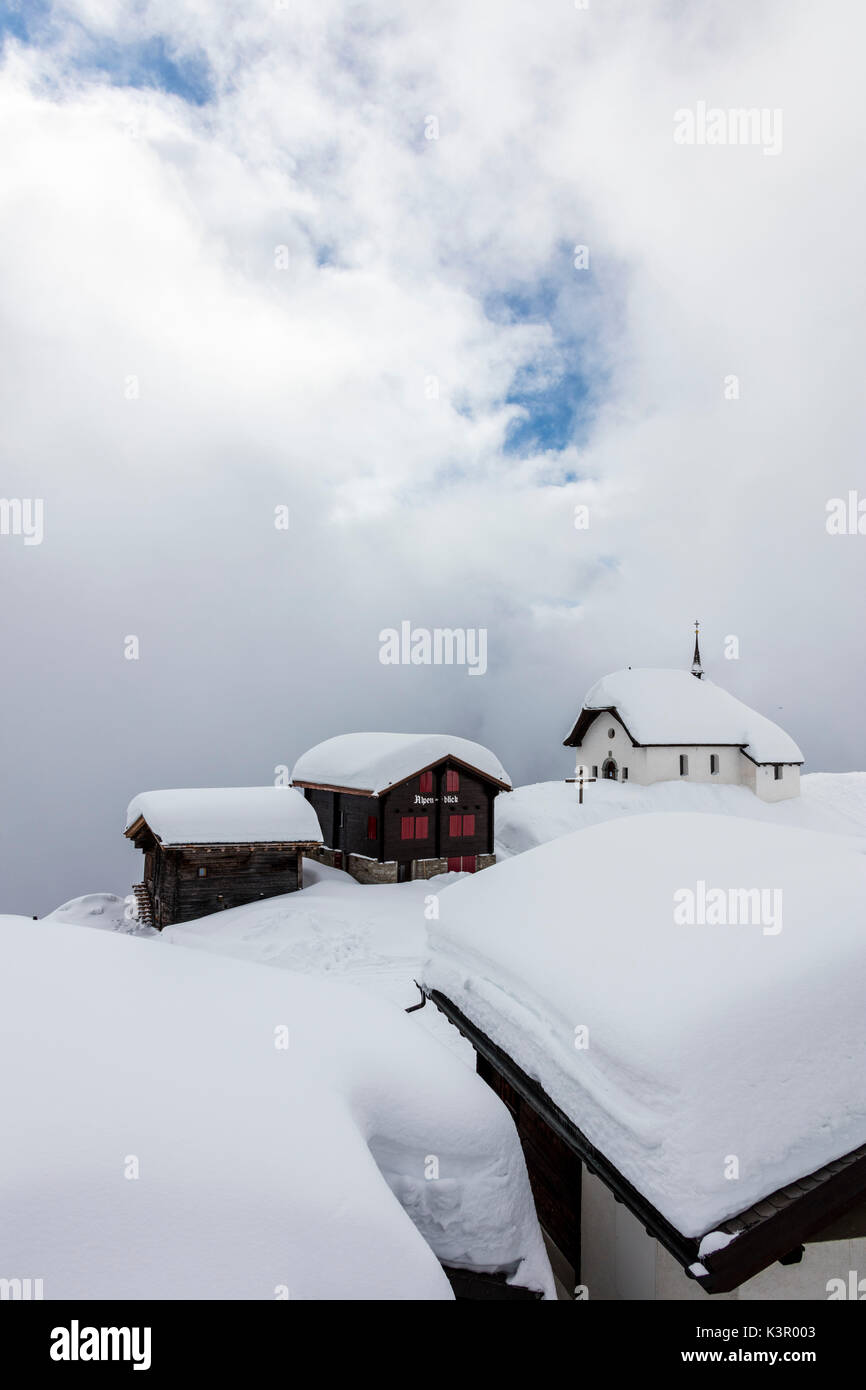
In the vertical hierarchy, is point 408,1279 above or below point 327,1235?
below

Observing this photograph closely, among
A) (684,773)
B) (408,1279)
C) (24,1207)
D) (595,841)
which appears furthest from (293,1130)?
(684,773)

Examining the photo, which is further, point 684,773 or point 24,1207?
point 684,773

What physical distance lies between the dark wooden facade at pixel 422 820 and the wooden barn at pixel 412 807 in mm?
32

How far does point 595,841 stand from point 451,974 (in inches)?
73.3

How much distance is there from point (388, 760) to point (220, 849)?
5866 mm

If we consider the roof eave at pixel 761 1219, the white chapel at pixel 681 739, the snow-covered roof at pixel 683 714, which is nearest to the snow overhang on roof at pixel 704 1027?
the roof eave at pixel 761 1219

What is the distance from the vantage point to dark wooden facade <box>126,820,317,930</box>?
18.9m

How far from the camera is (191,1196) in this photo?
2977 mm

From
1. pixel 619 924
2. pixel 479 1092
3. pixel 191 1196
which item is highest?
pixel 619 924

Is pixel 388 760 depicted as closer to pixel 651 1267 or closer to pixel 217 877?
pixel 217 877

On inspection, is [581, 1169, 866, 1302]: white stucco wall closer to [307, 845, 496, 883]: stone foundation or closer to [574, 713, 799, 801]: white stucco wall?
[307, 845, 496, 883]: stone foundation
